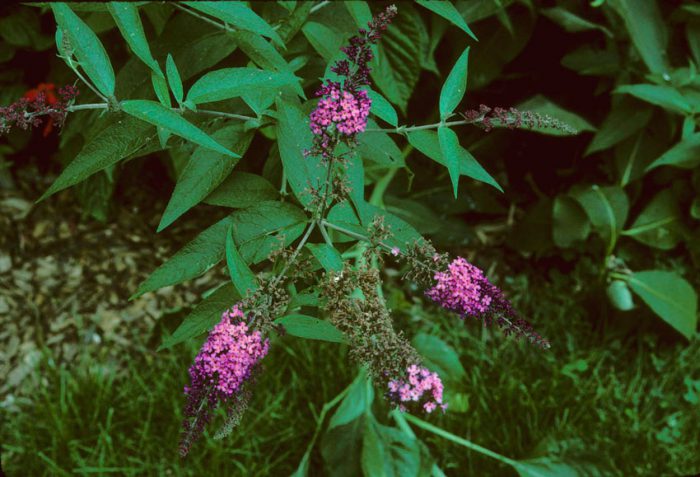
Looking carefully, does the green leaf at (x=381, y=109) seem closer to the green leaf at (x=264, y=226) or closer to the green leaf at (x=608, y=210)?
the green leaf at (x=264, y=226)

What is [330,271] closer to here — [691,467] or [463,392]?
[463,392]

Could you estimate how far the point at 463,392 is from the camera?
258 centimetres

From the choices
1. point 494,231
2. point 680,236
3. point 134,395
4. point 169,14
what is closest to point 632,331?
point 680,236

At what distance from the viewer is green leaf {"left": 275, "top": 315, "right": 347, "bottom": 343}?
125cm

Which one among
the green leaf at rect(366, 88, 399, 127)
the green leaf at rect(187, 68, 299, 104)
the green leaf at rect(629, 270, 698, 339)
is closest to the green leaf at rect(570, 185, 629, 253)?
the green leaf at rect(629, 270, 698, 339)

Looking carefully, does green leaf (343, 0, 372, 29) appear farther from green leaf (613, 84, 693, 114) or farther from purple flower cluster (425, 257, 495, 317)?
green leaf (613, 84, 693, 114)

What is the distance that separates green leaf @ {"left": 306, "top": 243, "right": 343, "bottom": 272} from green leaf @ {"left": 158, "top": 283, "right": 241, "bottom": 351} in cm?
20

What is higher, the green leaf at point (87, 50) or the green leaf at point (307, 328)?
the green leaf at point (87, 50)

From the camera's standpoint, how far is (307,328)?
1266 mm

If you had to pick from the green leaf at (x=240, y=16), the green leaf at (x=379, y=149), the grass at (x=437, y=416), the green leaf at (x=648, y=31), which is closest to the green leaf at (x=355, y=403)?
the grass at (x=437, y=416)

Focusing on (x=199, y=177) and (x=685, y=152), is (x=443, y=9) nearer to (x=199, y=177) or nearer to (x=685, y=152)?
(x=199, y=177)

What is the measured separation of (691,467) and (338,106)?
2093mm

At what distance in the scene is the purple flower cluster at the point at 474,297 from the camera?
1.18 meters

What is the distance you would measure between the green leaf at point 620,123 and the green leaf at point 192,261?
1677 mm
